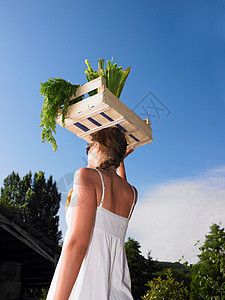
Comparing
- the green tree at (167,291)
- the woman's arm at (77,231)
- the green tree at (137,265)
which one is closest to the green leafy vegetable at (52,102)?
the woman's arm at (77,231)

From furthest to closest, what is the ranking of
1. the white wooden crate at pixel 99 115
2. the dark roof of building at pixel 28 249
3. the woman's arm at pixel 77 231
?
the dark roof of building at pixel 28 249 < the white wooden crate at pixel 99 115 < the woman's arm at pixel 77 231

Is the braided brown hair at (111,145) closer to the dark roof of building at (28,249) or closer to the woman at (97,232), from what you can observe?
the woman at (97,232)

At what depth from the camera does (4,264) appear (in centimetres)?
1002

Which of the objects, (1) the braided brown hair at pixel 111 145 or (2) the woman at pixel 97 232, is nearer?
(2) the woman at pixel 97 232

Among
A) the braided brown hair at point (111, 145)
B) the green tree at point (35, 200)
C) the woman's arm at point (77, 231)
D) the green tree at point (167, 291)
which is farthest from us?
the green tree at point (35, 200)

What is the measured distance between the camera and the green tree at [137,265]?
24.5 metres

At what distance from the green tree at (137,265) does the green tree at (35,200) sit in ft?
22.9

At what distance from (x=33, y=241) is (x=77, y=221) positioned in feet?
25.3

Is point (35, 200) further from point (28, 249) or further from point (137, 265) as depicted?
point (28, 249)

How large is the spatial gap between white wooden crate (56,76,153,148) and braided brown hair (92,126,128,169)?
26cm

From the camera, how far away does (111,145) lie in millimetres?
1706

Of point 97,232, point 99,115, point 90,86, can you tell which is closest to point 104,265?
point 97,232

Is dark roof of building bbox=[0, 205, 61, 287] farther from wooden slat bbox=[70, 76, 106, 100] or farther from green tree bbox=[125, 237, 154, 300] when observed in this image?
green tree bbox=[125, 237, 154, 300]

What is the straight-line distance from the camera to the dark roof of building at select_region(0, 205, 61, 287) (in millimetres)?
7770
